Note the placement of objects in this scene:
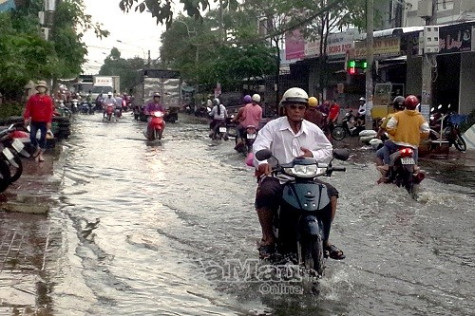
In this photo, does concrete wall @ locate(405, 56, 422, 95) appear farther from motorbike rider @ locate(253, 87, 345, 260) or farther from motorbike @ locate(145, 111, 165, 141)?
motorbike rider @ locate(253, 87, 345, 260)

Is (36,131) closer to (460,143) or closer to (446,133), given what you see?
(446,133)

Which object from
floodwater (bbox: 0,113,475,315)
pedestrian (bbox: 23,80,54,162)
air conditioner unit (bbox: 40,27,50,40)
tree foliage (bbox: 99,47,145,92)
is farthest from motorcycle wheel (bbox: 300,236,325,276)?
tree foliage (bbox: 99,47,145,92)

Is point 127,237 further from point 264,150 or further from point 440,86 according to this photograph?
point 440,86

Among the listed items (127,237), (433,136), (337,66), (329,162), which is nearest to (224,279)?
(329,162)

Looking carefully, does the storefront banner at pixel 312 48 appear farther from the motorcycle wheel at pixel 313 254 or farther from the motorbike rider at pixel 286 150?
the motorcycle wheel at pixel 313 254

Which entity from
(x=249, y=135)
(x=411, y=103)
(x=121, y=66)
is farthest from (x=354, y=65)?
(x=121, y=66)

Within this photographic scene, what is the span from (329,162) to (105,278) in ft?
7.31

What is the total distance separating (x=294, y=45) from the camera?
44.8 m

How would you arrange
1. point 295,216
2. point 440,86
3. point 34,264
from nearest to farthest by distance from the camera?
1. point 295,216
2. point 34,264
3. point 440,86

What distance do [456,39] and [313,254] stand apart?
20.1m

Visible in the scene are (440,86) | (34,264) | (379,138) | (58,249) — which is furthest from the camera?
(440,86)

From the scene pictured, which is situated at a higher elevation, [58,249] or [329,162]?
[329,162]

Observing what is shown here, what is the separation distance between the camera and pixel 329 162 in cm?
755

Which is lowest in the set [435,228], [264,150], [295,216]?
[435,228]
